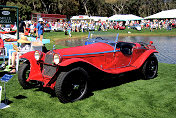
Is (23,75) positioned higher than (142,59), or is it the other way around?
(142,59)

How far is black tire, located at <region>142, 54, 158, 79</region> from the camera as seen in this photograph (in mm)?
6813

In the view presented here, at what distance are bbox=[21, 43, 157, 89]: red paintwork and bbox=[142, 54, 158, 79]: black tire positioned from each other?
21 cm

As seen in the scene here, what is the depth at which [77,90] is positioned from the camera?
16.6ft

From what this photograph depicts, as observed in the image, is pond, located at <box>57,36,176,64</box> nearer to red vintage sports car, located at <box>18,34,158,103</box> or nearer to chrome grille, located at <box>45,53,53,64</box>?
red vintage sports car, located at <box>18,34,158,103</box>

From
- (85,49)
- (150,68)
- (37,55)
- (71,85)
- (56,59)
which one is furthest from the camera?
(150,68)

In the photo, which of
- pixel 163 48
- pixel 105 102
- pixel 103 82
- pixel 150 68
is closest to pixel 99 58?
pixel 103 82

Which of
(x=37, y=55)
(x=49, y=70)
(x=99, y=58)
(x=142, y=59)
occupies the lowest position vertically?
(x=49, y=70)

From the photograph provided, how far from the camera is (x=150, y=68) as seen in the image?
7.12 meters

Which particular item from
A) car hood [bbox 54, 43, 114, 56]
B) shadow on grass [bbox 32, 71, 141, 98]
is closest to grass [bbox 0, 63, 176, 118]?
shadow on grass [bbox 32, 71, 141, 98]

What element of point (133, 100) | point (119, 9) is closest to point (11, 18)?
point (133, 100)

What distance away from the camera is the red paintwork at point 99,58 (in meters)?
5.01

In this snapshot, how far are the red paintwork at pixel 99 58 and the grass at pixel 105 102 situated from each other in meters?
0.48

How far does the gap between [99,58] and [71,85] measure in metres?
1.27

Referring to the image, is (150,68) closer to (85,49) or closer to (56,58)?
(85,49)
